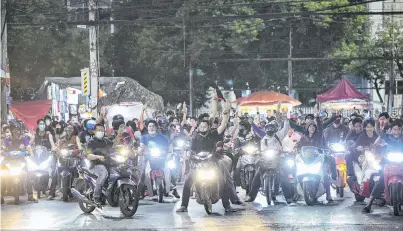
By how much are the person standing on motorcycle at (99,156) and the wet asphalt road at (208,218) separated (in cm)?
55

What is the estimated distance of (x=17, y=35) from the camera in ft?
140

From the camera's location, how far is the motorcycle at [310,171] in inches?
575

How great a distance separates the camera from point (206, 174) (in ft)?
43.5

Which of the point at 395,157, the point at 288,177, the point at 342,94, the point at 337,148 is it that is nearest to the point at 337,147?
the point at 337,148

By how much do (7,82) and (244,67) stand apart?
22.9 meters

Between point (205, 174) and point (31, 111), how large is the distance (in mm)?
18899

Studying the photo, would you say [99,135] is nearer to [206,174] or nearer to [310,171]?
[206,174]

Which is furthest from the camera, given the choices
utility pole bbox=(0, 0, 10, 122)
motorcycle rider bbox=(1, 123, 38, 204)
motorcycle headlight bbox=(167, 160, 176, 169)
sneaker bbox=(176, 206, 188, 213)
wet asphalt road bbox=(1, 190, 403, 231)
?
utility pole bbox=(0, 0, 10, 122)

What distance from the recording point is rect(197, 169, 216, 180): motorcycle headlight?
13.2 metres

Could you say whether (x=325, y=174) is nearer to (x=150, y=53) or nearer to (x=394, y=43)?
(x=150, y=53)

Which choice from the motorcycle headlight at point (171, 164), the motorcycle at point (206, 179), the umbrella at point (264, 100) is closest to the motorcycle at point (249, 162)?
the motorcycle headlight at point (171, 164)

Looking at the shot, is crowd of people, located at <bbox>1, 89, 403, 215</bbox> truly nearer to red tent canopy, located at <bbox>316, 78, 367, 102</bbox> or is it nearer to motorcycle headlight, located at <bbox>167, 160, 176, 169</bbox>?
motorcycle headlight, located at <bbox>167, 160, 176, 169</bbox>

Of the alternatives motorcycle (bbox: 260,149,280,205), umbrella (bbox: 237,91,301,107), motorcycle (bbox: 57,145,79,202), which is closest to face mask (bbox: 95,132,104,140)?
motorcycle (bbox: 57,145,79,202)

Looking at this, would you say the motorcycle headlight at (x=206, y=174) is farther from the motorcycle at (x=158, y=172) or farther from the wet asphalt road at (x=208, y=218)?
the motorcycle at (x=158, y=172)
